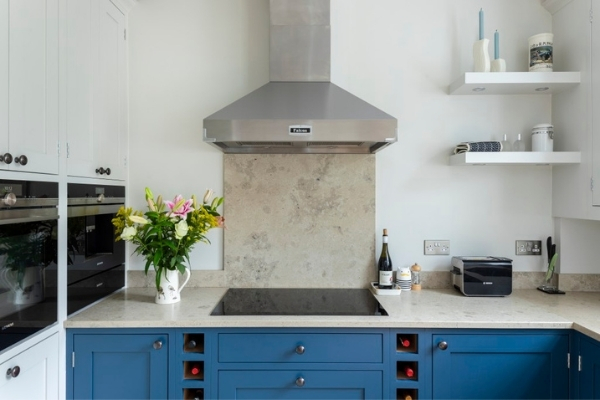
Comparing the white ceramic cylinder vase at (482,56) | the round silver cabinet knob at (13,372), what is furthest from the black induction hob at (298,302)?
the white ceramic cylinder vase at (482,56)

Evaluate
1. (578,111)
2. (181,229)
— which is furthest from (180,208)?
(578,111)

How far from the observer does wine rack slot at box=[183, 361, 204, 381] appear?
183 centimetres

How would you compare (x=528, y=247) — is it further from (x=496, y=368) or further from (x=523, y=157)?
(x=496, y=368)

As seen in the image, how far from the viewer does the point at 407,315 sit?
1.85 m

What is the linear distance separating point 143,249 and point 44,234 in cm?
50

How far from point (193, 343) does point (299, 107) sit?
1.19 m

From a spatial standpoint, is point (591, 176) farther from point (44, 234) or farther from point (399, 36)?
point (44, 234)

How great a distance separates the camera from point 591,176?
2072mm

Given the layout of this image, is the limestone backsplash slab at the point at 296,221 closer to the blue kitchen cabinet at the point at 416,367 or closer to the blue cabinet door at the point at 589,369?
the blue kitchen cabinet at the point at 416,367

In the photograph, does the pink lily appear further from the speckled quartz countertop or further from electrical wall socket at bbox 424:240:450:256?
electrical wall socket at bbox 424:240:450:256

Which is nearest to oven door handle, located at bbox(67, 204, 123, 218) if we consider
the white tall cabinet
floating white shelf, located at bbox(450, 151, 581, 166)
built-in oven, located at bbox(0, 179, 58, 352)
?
built-in oven, located at bbox(0, 179, 58, 352)

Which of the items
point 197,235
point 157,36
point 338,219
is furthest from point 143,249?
point 157,36

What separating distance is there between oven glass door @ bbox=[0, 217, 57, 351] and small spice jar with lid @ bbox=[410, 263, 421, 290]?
5.94ft

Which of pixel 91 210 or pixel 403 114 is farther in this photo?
pixel 403 114
